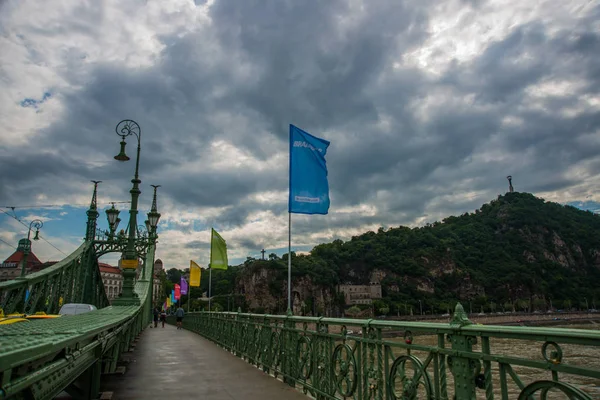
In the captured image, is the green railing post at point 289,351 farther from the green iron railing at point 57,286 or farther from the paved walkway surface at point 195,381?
the green iron railing at point 57,286

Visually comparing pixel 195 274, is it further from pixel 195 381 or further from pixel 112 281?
pixel 112 281

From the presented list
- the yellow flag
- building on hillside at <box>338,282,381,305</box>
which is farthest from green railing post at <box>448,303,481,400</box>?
building on hillside at <box>338,282,381,305</box>

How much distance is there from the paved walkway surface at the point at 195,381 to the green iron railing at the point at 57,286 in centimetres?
263

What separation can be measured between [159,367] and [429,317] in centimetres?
10167

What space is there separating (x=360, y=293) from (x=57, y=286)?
119m

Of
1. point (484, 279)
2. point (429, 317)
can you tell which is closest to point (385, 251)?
point (484, 279)

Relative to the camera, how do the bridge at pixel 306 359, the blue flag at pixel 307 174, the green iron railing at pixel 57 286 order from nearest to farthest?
the bridge at pixel 306 359 < the green iron railing at pixel 57 286 < the blue flag at pixel 307 174

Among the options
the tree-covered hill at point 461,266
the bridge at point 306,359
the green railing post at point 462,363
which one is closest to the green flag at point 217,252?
the bridge at point 306,359

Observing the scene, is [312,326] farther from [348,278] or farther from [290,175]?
[348,278]

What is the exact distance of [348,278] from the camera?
138 metres

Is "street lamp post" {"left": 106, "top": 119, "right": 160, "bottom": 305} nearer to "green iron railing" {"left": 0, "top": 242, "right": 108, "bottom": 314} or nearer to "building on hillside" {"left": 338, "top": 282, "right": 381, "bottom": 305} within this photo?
"green iron railing" {"left": 0, "top": 242, "right": 108, "bottom": 314}

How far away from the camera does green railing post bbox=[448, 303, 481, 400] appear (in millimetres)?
2826

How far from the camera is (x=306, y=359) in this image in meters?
5.85

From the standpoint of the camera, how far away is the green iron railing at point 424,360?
7.54 feet
